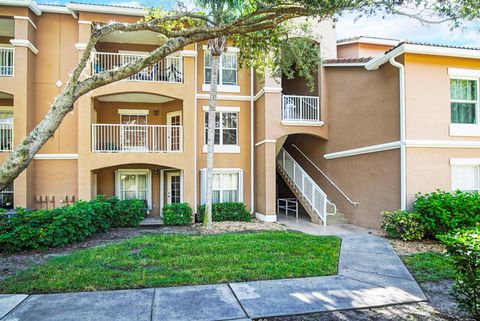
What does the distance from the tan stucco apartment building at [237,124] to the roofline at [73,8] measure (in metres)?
0.05

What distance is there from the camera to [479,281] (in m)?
3.91

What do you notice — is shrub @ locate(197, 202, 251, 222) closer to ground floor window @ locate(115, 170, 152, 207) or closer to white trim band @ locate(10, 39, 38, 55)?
ground floor window @ locate(115, 170, 152, 207)

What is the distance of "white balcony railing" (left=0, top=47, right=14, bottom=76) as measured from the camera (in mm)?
13906

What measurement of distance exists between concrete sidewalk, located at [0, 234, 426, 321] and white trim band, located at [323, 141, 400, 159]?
601cm

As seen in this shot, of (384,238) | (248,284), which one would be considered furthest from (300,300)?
(384,238)

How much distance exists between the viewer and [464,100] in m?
11.4

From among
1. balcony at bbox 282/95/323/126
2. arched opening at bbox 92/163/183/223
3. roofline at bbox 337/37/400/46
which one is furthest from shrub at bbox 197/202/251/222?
roofline at bbox 337/37/400/46

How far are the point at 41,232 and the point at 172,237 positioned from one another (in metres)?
3.69

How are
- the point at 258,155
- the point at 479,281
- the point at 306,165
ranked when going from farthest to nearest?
the point at 306,165, the point at 258,155, the point at 479,281

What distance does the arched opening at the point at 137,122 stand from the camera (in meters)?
14.7

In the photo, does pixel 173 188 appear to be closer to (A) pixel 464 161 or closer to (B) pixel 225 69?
(B) pixel 225 69

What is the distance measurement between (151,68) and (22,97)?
18.8 ft

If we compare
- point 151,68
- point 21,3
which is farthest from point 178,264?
point 21,3

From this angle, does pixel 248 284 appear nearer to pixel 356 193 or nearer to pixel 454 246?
Result: pixel 454 246
